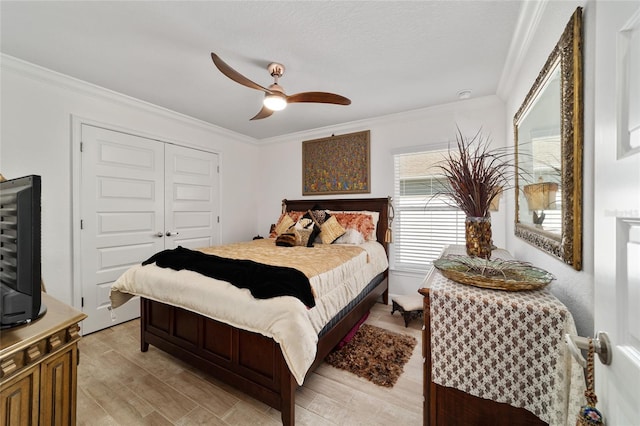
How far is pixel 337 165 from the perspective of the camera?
385cm

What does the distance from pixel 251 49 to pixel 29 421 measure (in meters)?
2.37

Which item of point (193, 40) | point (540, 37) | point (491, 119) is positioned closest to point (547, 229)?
point (540, 37)

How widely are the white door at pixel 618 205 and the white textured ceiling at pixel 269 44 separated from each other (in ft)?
4.46

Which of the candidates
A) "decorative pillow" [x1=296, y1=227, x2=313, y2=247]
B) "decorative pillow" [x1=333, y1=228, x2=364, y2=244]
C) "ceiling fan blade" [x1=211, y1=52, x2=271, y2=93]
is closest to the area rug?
"decorative pillow" [x1=333, y1=228, x2=364, y2=244]

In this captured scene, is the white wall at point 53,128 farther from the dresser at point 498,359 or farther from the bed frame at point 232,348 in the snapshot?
the dresser at point 498,359

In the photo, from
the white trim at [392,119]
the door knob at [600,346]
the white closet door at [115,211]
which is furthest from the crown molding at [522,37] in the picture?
the white closet door at [115,211]

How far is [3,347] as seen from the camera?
0.74 metres

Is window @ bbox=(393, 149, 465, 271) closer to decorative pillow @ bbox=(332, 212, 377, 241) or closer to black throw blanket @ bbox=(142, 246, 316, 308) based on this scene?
decorative pillow @ bbox=(332, 212, 377, 241)

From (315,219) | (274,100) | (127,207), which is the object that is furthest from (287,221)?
(127,207)

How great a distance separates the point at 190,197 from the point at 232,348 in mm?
2564

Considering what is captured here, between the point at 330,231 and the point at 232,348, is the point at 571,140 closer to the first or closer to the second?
the point at 232,348

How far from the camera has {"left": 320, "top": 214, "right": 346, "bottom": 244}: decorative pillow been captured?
316cm

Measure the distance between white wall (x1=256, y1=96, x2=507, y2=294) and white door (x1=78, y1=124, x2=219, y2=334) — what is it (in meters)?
1.22

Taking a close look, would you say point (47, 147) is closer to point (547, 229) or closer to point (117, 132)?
point (117, 132)
